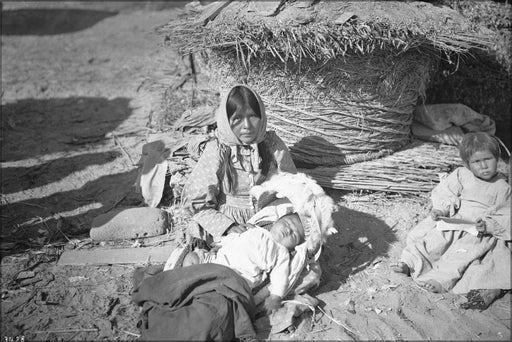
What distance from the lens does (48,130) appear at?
5152mm

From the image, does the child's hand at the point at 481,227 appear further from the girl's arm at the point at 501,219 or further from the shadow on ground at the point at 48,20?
the shadow on ground at the point at 48,20

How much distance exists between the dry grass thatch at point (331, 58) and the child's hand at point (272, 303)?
1701 millimetres

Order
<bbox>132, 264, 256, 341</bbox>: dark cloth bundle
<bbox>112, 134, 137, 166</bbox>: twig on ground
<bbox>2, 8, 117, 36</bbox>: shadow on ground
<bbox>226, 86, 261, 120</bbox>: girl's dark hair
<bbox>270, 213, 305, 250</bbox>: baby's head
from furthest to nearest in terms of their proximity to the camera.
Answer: <bbox>2, 8, 117, 36</bbox>: shadow on ground → <bbox>112, 134, 137, 166</bbox>: twig on ground → <bbox>226, 86, 261, 120</bbox>: girl's dark hair → <bbox>270, 213, 305, 250</bbox>: baby's head → <bbox>132, 264, 256, 341</bbox>: dark cloth bundle

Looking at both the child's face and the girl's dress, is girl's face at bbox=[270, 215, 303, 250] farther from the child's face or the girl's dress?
the child's face

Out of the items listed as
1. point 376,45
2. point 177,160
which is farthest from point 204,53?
point 376,45

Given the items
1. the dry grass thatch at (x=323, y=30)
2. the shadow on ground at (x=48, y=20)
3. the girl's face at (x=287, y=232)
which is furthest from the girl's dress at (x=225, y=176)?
the shadow on ground at (x=48, y=20)

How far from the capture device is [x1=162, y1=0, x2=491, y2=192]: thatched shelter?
3506 mm

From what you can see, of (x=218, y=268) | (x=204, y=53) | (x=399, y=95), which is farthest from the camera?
(x=204, y=53)

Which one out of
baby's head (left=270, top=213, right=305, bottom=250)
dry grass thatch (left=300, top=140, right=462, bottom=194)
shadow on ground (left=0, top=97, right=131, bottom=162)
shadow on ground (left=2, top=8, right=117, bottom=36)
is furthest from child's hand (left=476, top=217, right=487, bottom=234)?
shadow on ground (left=2, top=8, right=117, bottom=36)

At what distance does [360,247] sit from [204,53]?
2.28 meters

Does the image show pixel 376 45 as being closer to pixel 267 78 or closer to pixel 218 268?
pixel 267 78

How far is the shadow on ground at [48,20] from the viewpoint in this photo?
8789 mm

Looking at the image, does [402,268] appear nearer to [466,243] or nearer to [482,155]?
[466,243]

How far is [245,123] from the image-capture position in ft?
10.1
